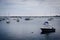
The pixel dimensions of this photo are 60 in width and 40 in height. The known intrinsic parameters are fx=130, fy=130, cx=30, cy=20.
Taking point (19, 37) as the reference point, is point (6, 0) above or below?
above

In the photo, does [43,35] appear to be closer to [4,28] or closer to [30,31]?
[30,31]

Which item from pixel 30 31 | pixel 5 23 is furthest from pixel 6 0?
pixel 30 31

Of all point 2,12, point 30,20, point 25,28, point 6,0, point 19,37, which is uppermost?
point 6,0

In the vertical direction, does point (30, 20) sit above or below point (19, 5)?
below

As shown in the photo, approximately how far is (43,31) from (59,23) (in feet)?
0.91

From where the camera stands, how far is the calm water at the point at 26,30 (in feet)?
6.59

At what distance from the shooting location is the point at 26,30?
2021 millimetres

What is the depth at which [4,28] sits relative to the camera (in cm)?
202

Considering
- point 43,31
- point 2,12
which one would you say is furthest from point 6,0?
point 43,31

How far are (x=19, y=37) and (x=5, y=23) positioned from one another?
305 mm

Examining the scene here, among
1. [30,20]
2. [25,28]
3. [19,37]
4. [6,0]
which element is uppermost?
[6,0]

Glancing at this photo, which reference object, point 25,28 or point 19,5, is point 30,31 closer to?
point 25,28

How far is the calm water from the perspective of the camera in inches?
79.0

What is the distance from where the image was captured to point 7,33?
6.60 ft
